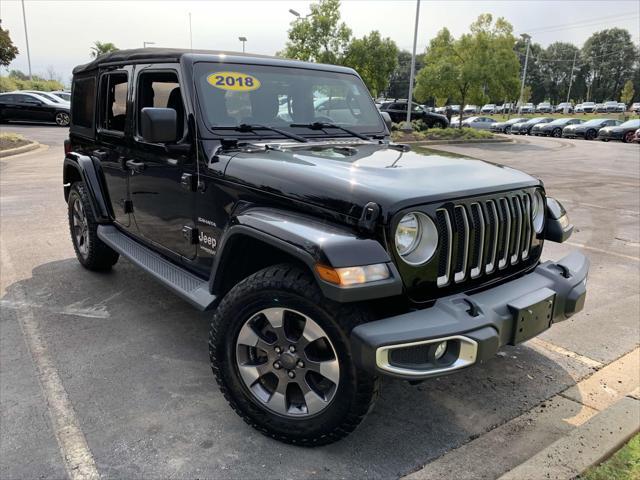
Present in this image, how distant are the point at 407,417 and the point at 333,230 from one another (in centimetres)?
123

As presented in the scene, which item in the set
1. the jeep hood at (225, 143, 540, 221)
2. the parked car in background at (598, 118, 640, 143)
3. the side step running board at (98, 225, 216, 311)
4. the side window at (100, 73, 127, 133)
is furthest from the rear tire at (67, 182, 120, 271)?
the parked car in background at (598, 118, 640, 143)

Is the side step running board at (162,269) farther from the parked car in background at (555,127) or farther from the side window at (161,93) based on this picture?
the parked car in background at (555,127)

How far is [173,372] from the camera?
328 cm

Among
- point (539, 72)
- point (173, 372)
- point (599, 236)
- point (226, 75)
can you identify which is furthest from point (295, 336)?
point (539, 72)

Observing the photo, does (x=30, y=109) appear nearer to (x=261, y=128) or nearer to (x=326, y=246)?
(x=261, y=128)

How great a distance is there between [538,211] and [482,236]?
79 centimetres

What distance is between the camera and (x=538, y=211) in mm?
3146

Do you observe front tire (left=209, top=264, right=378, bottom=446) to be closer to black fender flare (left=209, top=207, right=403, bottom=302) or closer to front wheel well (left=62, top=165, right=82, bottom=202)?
black fender flare (left=209, top=207, right=403, bottom=302)

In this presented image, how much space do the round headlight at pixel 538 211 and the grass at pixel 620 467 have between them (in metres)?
1.24

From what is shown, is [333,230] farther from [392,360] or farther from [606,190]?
[606,190]

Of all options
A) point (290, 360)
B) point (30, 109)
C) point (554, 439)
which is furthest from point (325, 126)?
point (30, 109)

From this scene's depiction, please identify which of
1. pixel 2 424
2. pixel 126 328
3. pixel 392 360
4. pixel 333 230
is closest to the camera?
pixel 392 360

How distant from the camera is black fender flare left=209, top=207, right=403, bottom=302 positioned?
2125mm

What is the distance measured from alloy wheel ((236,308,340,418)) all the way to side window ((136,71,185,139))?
1.46 meters
